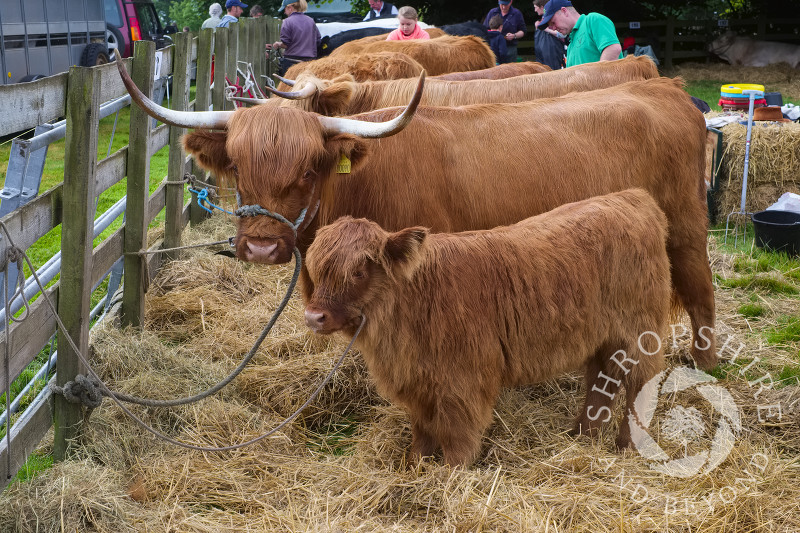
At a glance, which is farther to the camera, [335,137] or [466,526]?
[335,137]

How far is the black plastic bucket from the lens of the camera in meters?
6.92

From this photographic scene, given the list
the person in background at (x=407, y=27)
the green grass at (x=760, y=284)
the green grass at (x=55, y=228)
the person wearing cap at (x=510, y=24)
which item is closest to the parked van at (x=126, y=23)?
the green grass at (x=55, y=228)

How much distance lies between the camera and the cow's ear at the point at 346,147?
148 inches

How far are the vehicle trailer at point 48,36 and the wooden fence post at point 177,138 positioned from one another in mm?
6559

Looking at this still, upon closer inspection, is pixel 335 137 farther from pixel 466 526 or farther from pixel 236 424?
pixel 466 526

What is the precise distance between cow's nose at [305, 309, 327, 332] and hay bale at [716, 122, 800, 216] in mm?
6487

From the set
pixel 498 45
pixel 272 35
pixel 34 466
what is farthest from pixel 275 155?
pixel 272 35

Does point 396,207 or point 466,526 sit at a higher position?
point 396,207

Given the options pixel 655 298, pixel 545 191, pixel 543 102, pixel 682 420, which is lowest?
pixel 682 420

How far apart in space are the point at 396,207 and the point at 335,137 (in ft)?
1.75

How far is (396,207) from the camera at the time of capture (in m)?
4.08

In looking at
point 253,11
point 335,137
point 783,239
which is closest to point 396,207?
point 335,137

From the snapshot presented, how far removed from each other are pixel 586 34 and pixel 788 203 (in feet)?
8.49

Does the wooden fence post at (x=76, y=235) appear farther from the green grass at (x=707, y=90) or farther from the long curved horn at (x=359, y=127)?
the green grass at (x=707, y=90)
